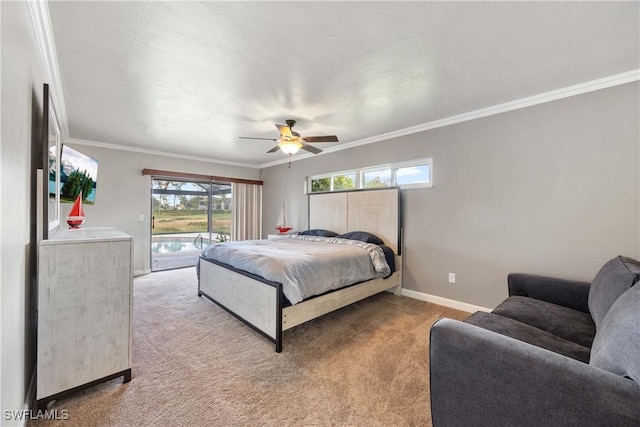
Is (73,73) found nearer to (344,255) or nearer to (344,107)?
(344,107)

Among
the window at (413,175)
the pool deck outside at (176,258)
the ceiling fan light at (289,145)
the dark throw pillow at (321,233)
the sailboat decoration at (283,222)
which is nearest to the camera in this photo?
the ceiling fan light at (289,145)

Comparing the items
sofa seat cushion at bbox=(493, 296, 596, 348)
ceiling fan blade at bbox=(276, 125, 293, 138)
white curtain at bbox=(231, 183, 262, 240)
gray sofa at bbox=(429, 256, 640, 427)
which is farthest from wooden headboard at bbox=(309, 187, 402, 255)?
gray sofa at bbox=(429, 256, 640, 427)

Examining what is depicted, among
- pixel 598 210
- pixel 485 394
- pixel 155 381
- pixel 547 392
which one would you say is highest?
pixel 598 210

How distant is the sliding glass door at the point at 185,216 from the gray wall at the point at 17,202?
4.16m

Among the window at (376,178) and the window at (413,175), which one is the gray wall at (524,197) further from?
the window at (376,178)

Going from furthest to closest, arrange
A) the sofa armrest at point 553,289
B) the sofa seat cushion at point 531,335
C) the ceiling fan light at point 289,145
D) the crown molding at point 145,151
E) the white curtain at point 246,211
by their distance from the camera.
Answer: the white curtain at point 246,211 → the crown molding at point 145,151 → the ceiling fan light at point 289,145 → the sofa armrest at point 553,289 → the sofa seat cushion at point 531,335

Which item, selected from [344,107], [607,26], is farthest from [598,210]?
[344,107]

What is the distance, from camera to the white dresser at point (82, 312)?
1567 mm

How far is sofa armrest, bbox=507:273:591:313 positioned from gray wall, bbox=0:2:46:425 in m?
3.38

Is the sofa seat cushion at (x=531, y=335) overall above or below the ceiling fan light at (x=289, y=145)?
below

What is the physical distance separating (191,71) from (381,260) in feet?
9.46

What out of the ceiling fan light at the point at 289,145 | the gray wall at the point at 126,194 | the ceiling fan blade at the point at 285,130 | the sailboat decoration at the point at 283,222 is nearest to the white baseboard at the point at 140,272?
the gray wall at the point at 126,194

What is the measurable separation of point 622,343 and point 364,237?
2886 millimetres

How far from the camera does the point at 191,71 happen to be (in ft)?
7.27
